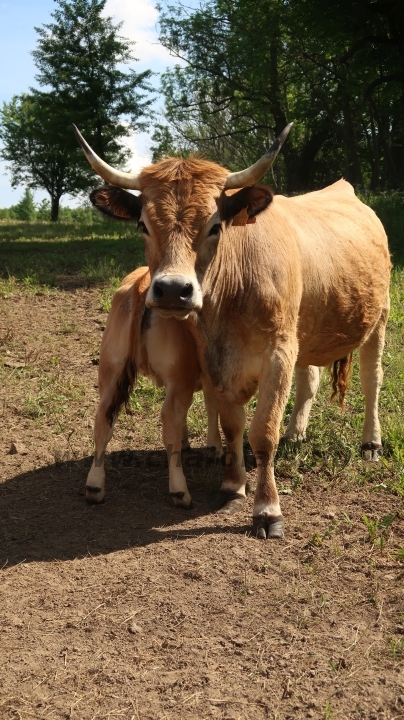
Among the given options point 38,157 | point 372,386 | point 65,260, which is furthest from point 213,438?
point 38,157

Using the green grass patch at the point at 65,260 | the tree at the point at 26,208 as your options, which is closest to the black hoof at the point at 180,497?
the green grass patch at the point at 65,260

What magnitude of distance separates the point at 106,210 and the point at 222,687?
127 inches

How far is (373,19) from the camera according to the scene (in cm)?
2052

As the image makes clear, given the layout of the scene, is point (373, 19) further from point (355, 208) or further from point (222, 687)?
point (222, 687)

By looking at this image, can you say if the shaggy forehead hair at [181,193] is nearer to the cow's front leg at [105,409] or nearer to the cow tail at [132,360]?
the cow tail at [132,360]

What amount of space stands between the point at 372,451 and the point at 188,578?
2.80 m

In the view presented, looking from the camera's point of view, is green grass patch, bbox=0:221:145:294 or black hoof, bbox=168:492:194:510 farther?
green grass patch, bbox=0:221:145:294

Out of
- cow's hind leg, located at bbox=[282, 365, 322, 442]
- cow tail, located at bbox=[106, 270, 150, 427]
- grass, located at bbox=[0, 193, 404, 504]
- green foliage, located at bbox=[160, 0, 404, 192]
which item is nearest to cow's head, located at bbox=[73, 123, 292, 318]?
cow tail, located at bbox=[106, 270, 150, 427]

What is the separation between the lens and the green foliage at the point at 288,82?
2347 cm

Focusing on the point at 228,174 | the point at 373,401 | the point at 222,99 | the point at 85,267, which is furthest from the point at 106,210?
→ the point at 222,99

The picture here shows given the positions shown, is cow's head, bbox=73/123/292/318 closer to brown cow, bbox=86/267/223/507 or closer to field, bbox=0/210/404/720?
brown cow, bbox=86/267/223/507

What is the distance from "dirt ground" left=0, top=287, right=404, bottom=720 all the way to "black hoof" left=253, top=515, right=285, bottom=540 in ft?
0.25

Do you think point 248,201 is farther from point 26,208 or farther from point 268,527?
point 26,208

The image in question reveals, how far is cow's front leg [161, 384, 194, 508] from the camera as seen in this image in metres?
5.70
